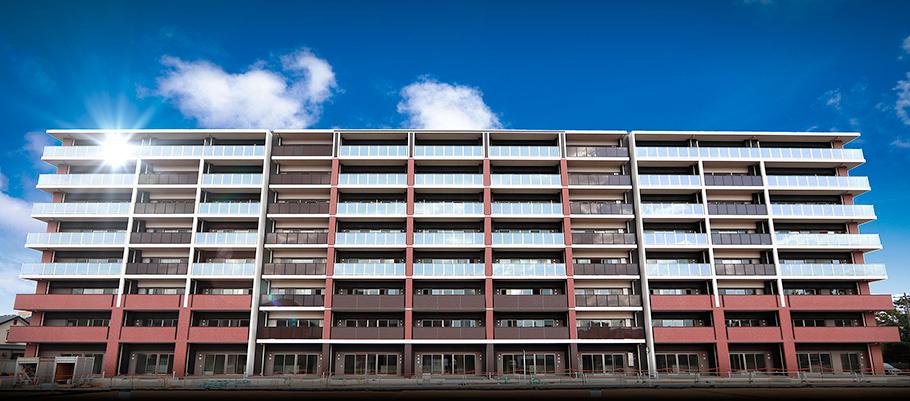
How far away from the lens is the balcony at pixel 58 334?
5044 centimetres

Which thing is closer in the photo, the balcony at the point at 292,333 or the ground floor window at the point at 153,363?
the balcony at the point at 292,333

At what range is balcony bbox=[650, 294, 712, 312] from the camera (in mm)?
51906

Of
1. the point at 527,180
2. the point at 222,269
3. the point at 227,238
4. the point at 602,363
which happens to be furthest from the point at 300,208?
the point at 602,363

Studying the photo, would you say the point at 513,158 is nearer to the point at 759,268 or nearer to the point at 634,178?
the point at 634,178

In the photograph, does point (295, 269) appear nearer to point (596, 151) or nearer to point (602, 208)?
point (602, 208)

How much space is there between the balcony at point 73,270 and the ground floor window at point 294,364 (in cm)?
1634

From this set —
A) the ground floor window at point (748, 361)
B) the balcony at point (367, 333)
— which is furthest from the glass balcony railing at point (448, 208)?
the ground floor window at point (748, 361)

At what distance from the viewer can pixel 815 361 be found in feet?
172

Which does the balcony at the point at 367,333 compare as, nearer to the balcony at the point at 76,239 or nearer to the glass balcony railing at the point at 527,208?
the glass balcony railing at the point at 527,208

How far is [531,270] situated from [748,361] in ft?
69.2

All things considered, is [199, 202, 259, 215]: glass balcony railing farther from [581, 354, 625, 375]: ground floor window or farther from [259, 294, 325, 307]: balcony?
[581, 354, 625, 375]: ground floor window

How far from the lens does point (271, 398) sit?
3272 cm

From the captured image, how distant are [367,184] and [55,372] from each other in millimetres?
28681

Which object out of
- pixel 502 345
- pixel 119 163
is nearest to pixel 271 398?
pixel 502 345
